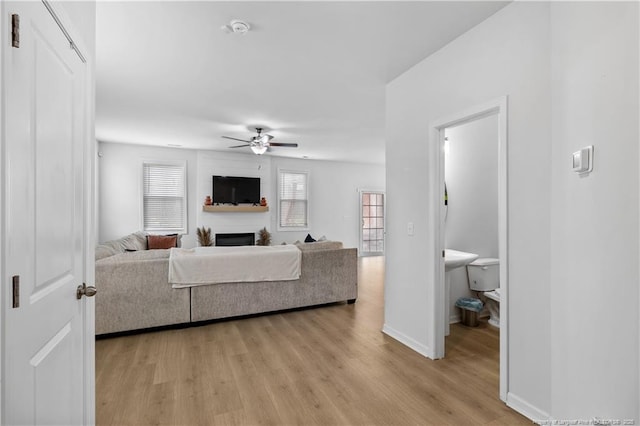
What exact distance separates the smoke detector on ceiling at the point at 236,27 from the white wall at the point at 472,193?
8.09ft

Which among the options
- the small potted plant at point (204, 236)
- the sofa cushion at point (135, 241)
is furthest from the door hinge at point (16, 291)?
the small potted plant at point (204, 236)

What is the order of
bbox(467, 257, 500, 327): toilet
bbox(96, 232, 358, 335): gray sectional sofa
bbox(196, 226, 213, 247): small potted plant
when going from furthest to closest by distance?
bbox(196, 226, 213, 247): small potted plant, bbox(467, 257, 500, 327): toilet, bbox(96, 232, 358, 335): gray sectional sofa

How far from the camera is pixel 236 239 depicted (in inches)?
292

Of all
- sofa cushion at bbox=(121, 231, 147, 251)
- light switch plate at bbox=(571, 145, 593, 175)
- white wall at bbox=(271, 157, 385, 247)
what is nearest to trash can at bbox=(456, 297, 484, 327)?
light switch plate at bbox=(571, 145, 593, 175)

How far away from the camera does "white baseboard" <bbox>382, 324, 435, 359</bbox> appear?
270 centimetres

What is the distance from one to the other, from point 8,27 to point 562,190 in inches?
84.2

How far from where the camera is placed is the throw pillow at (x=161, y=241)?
6105mm

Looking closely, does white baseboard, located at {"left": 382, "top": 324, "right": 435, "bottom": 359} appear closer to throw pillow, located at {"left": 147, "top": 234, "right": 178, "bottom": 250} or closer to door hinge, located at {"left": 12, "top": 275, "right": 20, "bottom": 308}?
door hinge, located at {"left": 12, "top": 275, "right": 20, "bottom": 308}

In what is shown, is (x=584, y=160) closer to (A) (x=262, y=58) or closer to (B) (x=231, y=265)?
(A) (x=262, y=58)

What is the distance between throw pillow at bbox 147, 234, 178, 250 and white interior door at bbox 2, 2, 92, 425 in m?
5.03

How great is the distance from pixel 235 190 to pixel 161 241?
1.95 metres

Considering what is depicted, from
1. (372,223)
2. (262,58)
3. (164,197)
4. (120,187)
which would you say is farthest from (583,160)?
(372,223)

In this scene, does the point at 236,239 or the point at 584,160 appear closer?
the point at 584,160

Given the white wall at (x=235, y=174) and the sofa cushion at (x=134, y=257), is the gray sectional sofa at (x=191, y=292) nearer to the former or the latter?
the sofa cushion at (x=134, y=257)
